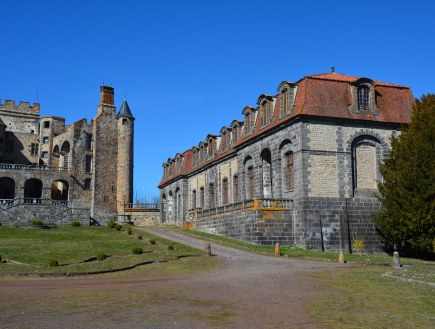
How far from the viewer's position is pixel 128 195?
191 ft

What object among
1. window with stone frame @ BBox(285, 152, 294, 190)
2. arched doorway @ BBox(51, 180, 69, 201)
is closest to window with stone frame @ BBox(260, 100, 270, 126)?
window with stone frame @ BBox(285, 152, 294, 190)

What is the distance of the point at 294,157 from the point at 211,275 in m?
12.4

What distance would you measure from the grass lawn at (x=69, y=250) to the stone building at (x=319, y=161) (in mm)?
5225

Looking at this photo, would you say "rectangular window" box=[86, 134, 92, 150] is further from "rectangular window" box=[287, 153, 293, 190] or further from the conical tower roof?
"rectangular window" box=[287, 153, 293, 190]

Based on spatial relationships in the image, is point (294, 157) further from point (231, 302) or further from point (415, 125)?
point (231, 302)

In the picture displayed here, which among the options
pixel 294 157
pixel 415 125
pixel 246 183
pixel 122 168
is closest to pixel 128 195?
pixel 122 168

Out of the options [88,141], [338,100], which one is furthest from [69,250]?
[88,141]

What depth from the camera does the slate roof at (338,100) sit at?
26500mm

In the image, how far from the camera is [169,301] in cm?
1039

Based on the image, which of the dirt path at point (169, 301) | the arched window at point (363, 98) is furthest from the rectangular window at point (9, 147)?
the dirt path at point (169, 301)

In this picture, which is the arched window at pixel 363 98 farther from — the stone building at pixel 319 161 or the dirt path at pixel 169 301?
the dirt path at pixel 169 301

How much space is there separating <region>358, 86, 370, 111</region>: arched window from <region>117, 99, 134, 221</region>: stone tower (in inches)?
1465

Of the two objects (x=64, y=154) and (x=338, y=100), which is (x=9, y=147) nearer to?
(x=64, y=154)

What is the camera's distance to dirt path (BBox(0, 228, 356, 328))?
8.33m
